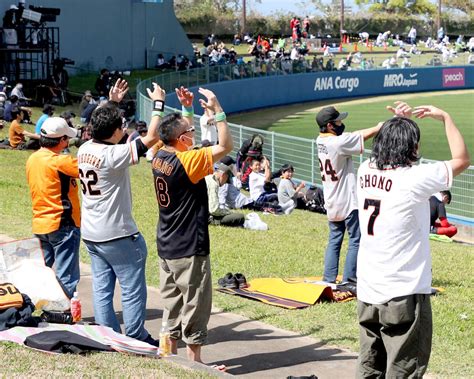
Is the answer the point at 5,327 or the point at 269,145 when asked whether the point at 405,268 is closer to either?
the point at 5,327

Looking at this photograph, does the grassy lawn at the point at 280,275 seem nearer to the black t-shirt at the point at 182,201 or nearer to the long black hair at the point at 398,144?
the black t-shirt at the point at 182,201

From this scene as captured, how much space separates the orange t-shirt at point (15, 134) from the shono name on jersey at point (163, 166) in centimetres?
1466

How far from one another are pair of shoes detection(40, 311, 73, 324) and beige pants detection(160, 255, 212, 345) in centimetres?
100

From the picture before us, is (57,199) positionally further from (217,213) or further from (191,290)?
(217,213)

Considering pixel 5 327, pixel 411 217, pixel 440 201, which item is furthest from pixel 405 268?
pixel 440 201

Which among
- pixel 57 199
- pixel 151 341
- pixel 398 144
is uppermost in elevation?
pixel 398 144

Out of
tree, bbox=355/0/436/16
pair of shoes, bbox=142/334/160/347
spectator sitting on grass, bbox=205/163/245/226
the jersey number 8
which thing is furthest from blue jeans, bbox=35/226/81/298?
tree, bbox=355/0/436/16

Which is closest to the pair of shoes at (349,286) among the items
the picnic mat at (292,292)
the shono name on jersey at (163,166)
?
the picnic mat at (292,292)

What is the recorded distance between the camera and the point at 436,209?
15336 millimetres

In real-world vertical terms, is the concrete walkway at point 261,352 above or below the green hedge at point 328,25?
below

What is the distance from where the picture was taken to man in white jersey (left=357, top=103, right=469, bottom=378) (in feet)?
17.4

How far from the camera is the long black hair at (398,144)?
5.37 m

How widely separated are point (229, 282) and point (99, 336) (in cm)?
311

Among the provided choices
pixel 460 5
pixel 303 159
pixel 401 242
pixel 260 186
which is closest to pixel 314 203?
pixel 260 186
